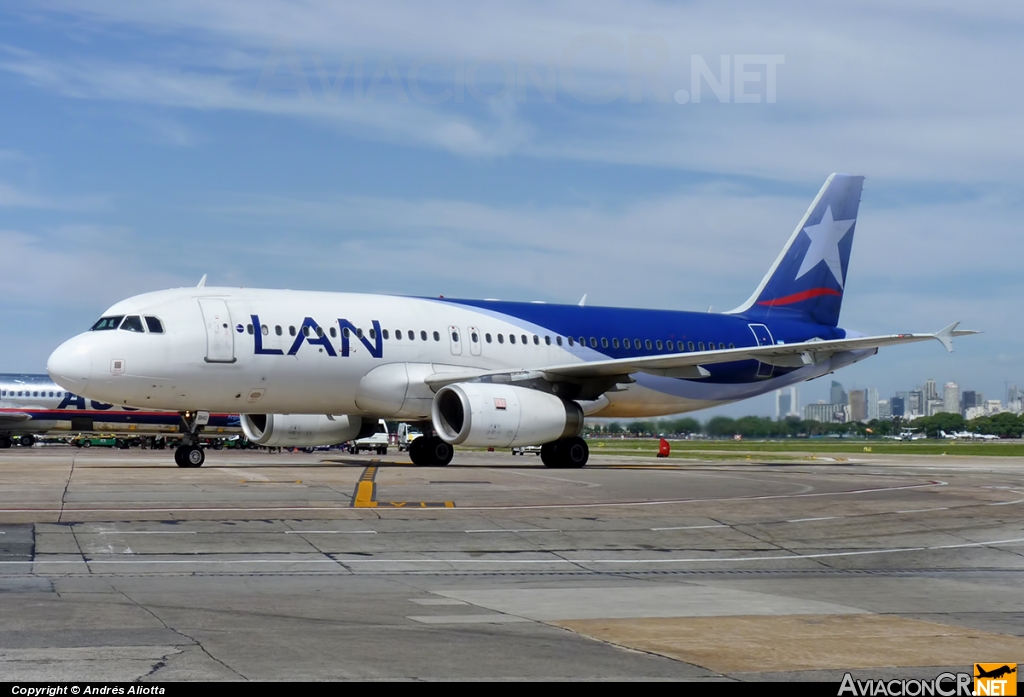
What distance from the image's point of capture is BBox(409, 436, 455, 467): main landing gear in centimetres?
3162

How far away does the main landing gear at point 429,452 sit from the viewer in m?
31.6

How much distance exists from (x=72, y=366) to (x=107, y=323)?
1453 millimetres

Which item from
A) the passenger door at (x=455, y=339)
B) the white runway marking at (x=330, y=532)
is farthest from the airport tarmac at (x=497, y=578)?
the passenger door at (x=455, y=339)

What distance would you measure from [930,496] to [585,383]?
1216 centimetres

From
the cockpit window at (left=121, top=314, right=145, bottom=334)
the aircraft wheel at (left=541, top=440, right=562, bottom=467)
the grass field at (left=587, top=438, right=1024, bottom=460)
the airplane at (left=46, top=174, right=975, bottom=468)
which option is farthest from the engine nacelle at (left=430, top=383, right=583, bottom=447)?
the grass field at (left=587, top=438, right=1024, bottom=460)

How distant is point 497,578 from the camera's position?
12523 mm

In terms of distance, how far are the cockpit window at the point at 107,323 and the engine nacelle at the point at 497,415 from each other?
7528 mm

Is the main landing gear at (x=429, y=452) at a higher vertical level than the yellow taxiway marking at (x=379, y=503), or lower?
higher

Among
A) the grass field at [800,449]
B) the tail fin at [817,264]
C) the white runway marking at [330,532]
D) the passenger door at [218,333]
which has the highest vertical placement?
the tail fin at [817,264]

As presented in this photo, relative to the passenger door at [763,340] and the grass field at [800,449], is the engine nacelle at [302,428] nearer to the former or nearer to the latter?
the passenger door at [763,340]

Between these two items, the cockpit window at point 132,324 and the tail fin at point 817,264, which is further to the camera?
the tail fin at point 817,264

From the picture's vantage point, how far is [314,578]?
39.6ft

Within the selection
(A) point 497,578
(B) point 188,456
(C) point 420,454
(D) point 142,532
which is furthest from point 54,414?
(A) point 497,578

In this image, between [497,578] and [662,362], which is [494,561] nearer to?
[497,578]
